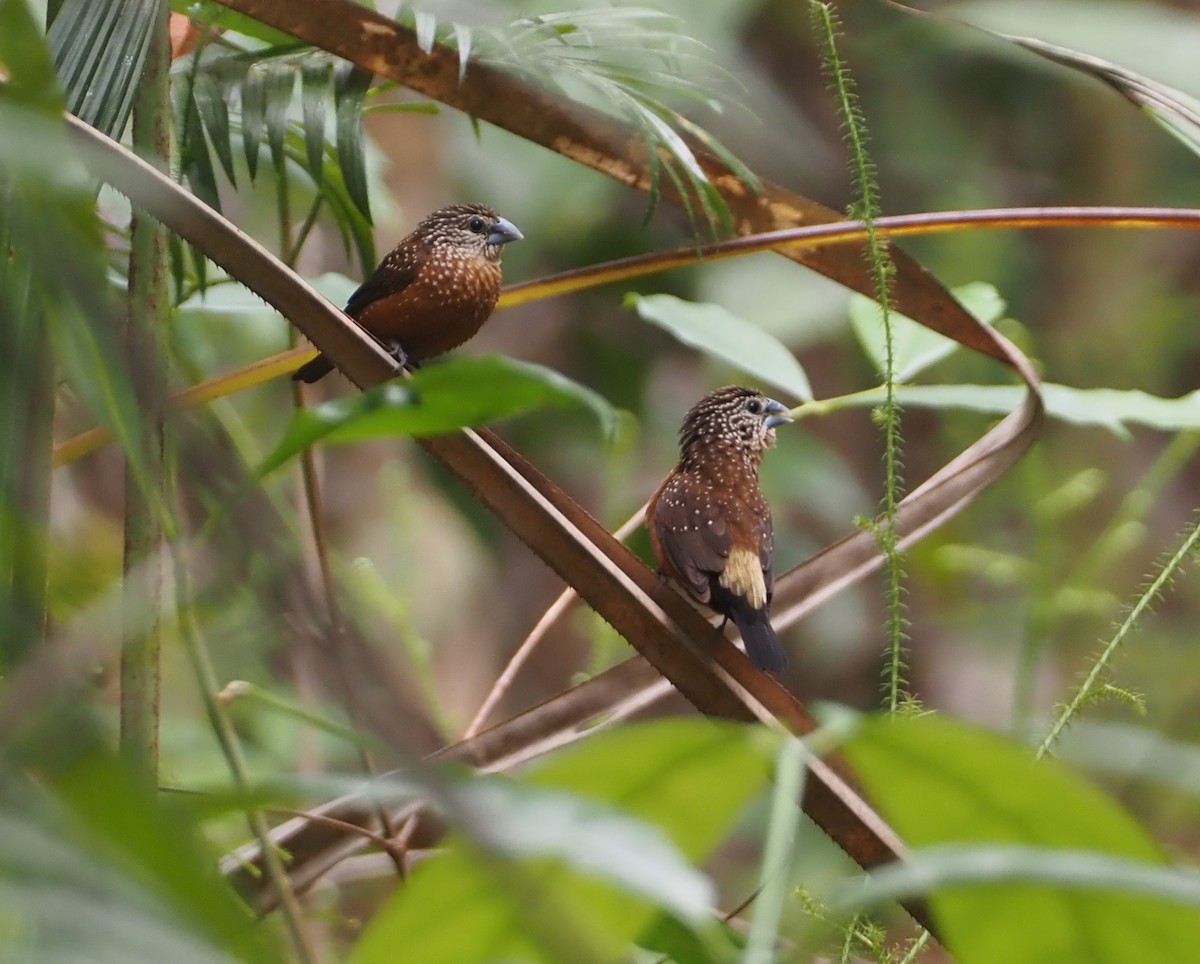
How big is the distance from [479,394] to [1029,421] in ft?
3.29

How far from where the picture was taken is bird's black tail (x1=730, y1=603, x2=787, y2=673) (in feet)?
6.42

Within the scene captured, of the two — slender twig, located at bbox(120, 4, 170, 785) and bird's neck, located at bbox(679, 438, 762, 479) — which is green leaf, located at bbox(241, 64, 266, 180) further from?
bird's neck, located at bbox(679, 438, 762, 479)

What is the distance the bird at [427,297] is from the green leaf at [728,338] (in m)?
0.29

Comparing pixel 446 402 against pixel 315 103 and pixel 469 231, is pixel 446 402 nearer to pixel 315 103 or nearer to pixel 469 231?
pixel 315 103

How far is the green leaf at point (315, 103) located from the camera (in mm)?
1538

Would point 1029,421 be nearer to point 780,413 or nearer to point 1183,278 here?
point 780,413

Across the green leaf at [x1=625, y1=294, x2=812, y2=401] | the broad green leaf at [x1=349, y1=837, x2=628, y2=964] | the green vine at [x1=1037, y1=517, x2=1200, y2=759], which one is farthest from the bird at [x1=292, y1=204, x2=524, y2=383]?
the broad green leaf at [x1=349, y1=837, x2=628, y2=964]

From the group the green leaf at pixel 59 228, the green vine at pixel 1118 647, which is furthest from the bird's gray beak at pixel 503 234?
the green leaf at pixel 59 228

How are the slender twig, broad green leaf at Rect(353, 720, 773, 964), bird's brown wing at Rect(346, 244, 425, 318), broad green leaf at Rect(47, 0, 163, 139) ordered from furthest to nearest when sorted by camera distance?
bird's brown wing at Rect(346, 244, 425, 318)
broad green leaf at Rect(47, 0, 163, 139)
the slender twig
broad green leaf at Rect(353, 720, 773, 964)

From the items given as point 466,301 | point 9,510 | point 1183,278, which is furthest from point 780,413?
point 1183,278

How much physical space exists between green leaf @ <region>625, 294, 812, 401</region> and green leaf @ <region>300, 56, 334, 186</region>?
59 centimetres

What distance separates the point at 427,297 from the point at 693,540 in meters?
0.59

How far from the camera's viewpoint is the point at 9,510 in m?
0.88

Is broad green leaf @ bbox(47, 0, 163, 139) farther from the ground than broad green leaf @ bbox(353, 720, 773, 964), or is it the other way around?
broad green leaf @ bbox(47, 0, 163, 139)
